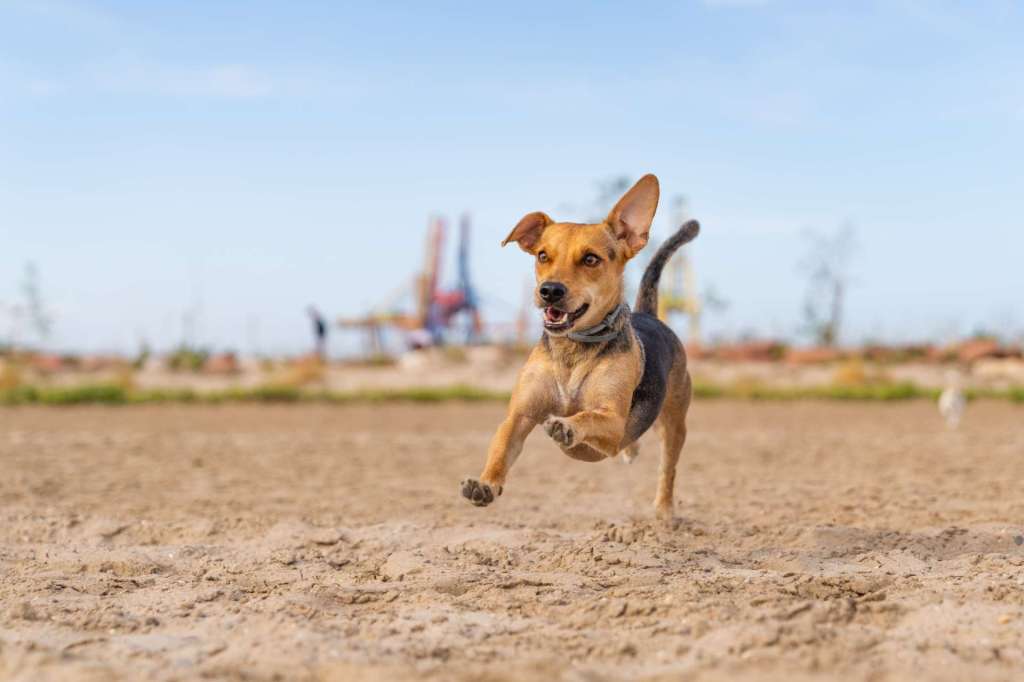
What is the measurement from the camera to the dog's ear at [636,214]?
3.99m

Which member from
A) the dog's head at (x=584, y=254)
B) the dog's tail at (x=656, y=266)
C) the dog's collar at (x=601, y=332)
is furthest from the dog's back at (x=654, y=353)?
the dog's head at (x=584, y=254)

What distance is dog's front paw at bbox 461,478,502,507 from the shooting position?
358 centimetres

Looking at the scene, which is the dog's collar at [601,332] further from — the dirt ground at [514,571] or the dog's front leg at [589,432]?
the dirt ground at [514,571]

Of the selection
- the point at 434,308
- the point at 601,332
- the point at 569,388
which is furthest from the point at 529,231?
the point at 434,308

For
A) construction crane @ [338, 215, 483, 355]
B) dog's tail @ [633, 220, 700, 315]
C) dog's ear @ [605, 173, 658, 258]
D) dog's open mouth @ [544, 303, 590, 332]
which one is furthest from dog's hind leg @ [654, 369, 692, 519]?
construction crane @ [338, 215, 483, 355]

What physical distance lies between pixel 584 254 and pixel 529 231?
0.35 m

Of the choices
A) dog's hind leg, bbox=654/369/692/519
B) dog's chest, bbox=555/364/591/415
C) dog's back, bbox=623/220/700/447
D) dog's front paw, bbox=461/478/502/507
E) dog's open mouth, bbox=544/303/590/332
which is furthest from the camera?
dog's hind leg, bbox=654/369/692/519

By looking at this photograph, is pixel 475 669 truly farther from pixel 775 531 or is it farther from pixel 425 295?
pixel 425 295

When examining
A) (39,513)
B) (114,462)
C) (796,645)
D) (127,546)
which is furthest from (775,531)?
(114,462)

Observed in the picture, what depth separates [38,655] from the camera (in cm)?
364

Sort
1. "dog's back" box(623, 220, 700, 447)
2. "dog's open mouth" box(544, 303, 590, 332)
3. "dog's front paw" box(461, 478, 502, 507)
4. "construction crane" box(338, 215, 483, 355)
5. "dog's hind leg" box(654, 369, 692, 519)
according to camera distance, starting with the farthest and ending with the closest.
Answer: "construction crane" box(338, 215, 483, 355), "dog's hind leg" box(654, 369, 692, 519), "dog's back" box(623, 220, 700, 447), "dog's open mouth" box(544, 303, 590, 332), "dog's front paw" box(461, 478, 502, 507)

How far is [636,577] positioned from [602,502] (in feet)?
9.45

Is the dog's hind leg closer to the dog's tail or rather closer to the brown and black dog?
the dog's tail

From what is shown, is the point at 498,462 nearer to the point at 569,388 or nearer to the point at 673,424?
the point at 569,388
